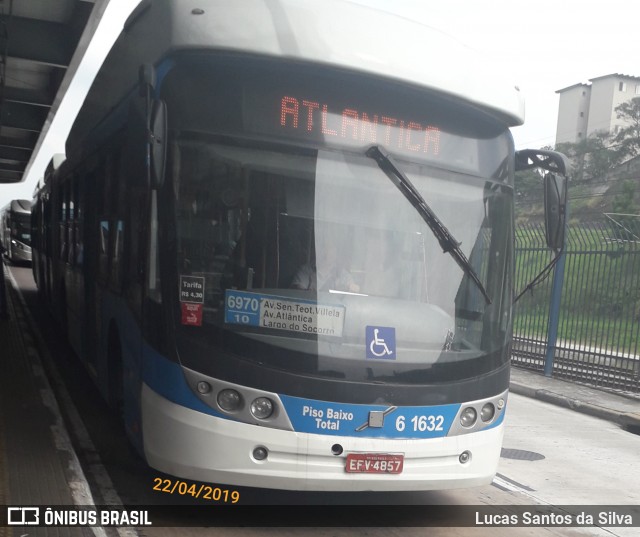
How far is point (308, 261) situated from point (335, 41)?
4.67ft

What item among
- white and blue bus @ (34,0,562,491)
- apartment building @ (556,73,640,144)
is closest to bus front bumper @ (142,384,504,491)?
white and blue bus @ (34,0,562,491)

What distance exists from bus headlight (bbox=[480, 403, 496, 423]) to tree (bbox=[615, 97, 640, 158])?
59.7 metres

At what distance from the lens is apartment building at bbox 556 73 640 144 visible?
270ft

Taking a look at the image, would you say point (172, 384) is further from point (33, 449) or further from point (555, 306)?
point (555, 306)

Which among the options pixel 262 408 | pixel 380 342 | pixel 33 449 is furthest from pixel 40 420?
pixel 380 342

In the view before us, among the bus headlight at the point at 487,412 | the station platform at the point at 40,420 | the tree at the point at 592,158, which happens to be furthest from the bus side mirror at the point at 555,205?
the tree at the point at 592,158

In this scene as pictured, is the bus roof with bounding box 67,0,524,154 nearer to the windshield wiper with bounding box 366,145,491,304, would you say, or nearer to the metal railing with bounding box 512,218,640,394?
the windshield wiper with bounding box 366,145,491,304

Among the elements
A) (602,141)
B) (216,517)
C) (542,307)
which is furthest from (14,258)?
(602,141)

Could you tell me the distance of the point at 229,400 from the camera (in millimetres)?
5082

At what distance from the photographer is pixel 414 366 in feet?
17.7

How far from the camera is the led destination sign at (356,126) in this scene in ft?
17.6

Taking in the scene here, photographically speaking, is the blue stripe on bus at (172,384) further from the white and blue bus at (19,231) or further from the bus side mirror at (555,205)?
the white and blue bus at (19,231)

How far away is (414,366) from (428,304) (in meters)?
0.41

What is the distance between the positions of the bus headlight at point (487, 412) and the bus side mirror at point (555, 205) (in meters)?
1.27
